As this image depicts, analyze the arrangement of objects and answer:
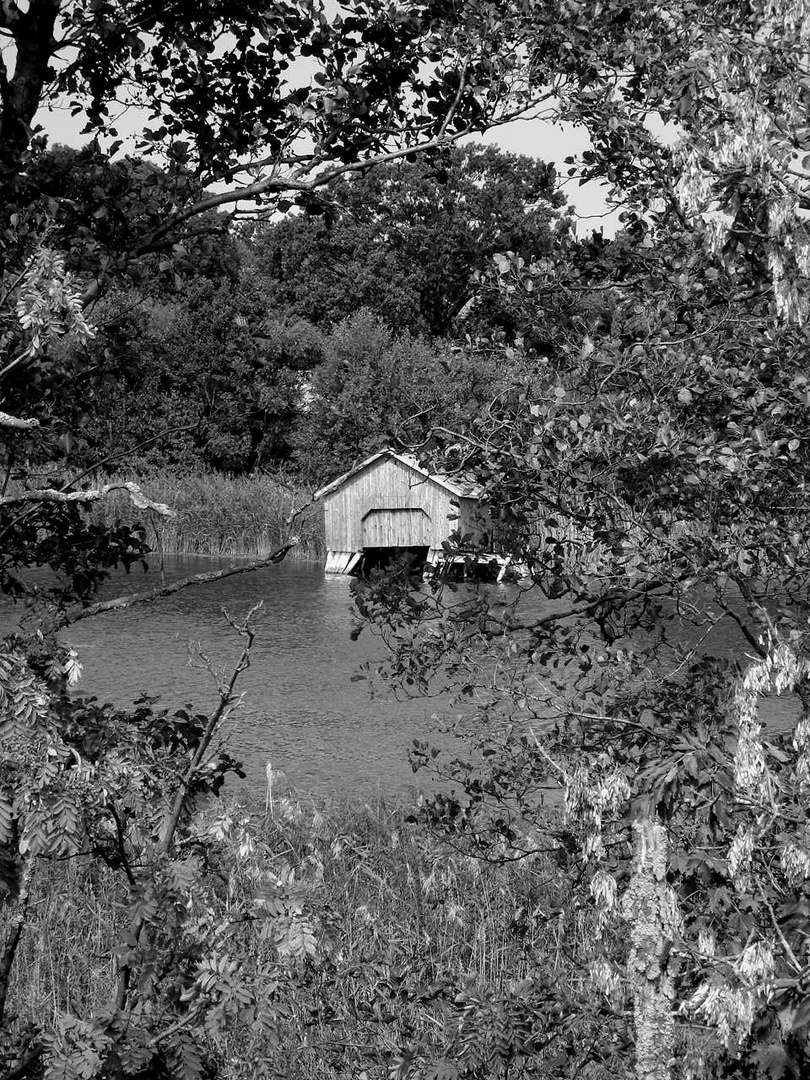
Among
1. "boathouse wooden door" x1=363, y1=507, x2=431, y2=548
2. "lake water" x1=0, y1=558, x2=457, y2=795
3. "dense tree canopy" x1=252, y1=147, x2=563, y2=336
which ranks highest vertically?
"dense tree canopy" x1=252, y1=147, x2=563, y2=336

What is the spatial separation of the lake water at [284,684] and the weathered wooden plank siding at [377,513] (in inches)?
308

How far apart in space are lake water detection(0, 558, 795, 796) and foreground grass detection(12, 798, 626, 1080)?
120 centimetres

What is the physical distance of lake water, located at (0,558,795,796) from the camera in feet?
40.0

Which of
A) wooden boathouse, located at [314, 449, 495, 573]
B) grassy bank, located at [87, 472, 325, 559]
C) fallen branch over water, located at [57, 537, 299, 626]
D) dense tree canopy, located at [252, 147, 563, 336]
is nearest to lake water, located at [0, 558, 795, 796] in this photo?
fallen branch over water, located at [57, 537, 299, 626]

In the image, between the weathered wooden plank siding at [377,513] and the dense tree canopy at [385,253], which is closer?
the weathered wooden plank siding at [377,513]

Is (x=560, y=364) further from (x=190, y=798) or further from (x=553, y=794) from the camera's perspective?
(x=553, y=794)

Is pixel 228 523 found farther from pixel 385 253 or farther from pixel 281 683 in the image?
pixel 385 253

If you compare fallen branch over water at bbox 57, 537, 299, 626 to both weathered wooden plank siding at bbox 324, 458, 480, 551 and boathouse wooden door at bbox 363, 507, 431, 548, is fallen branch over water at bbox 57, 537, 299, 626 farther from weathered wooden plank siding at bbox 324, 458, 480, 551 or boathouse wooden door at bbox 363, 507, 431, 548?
boathouse wooden door at bbox 363, 507, 431, 548

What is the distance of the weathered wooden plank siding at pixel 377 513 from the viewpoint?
3494 cm

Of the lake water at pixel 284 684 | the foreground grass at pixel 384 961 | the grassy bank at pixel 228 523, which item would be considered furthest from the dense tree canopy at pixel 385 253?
the foreground grass at pixel 384 961

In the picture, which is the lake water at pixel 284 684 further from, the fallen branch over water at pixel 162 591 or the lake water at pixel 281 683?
the fallen branch over water at pixel 162 591

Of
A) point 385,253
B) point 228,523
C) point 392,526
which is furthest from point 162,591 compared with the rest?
point 385,253

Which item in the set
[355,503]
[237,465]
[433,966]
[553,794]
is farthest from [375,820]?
[237,465]

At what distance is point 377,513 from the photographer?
116 ft
